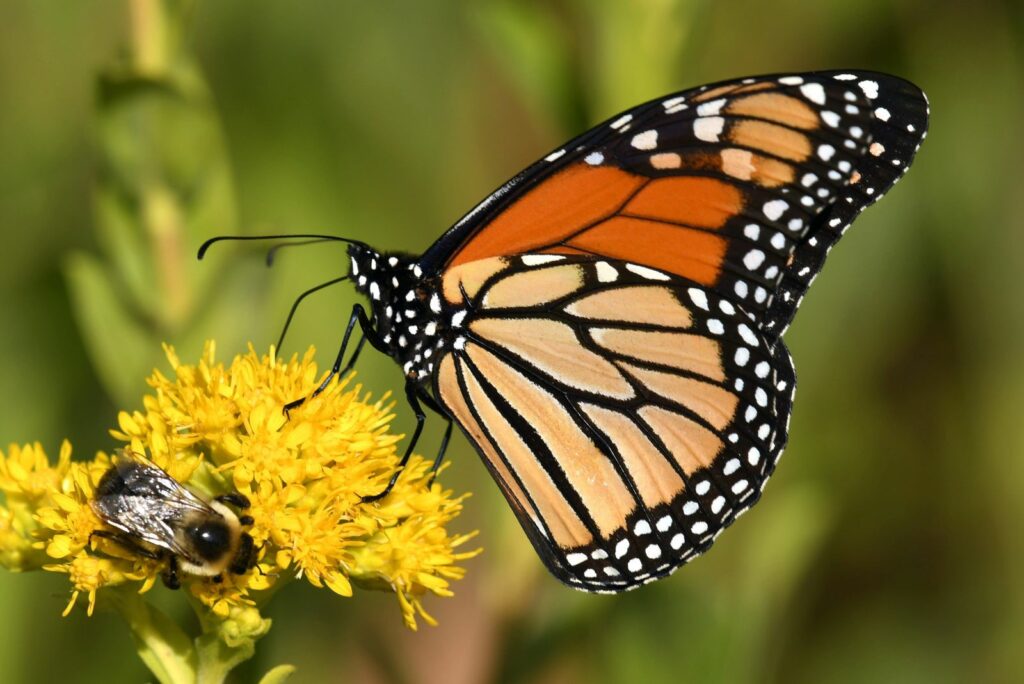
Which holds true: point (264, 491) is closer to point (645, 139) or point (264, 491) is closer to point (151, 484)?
point (151, 484)

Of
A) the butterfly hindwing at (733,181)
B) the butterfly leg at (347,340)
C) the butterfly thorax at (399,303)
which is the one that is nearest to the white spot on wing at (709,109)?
the butterfly hindwing at (733,181)

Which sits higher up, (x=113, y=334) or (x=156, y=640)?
(x=113, y=334)

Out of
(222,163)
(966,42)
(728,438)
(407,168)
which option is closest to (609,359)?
(728,438)

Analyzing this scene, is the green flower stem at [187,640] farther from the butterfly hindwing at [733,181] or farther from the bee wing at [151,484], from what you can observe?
the butterfly hindwing at [733,181]

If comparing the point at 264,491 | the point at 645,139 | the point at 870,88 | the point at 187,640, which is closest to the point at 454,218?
the point at 645,139

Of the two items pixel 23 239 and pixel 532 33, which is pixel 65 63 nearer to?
pixel 23 239
